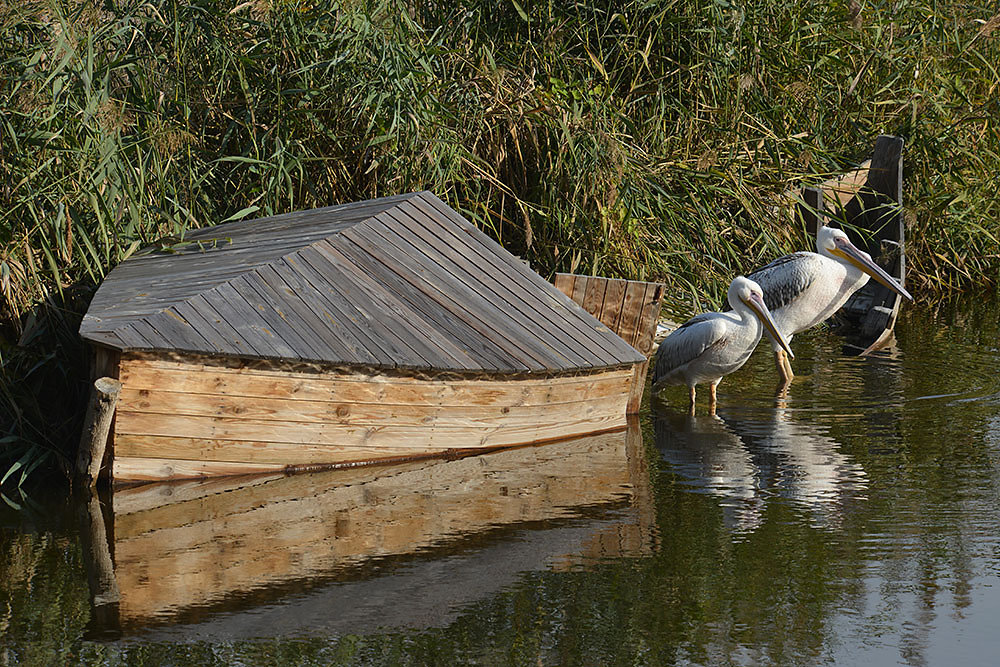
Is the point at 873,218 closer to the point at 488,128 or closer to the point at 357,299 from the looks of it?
the point at 488,128

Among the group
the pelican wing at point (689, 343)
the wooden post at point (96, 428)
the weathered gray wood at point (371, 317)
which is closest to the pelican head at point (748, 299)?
the pelican wing at point (689, 343)

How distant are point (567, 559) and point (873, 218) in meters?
6.85

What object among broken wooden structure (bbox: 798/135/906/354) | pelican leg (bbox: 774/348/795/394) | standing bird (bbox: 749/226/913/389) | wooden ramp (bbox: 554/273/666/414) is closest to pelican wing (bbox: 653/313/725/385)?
wooden ramp (bbox: 554/273/666/414)

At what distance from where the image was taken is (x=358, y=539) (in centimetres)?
558

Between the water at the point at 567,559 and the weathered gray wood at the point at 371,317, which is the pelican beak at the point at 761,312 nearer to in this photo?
the water at the point at 567,559

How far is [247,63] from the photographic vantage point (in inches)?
333

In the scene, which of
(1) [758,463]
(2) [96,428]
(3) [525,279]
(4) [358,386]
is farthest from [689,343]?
(2) [96,428]

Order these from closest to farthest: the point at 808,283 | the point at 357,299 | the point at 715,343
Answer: the point at 357,299 → the point at 715,343 → the point at 808,283

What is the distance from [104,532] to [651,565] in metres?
2.36

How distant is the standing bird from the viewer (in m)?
9.08

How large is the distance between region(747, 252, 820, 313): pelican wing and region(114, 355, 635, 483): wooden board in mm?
2226

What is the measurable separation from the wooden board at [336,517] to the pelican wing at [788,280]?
8.03ft

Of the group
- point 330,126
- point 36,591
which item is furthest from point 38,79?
point 36,591

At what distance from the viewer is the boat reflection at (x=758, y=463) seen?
236 inches
